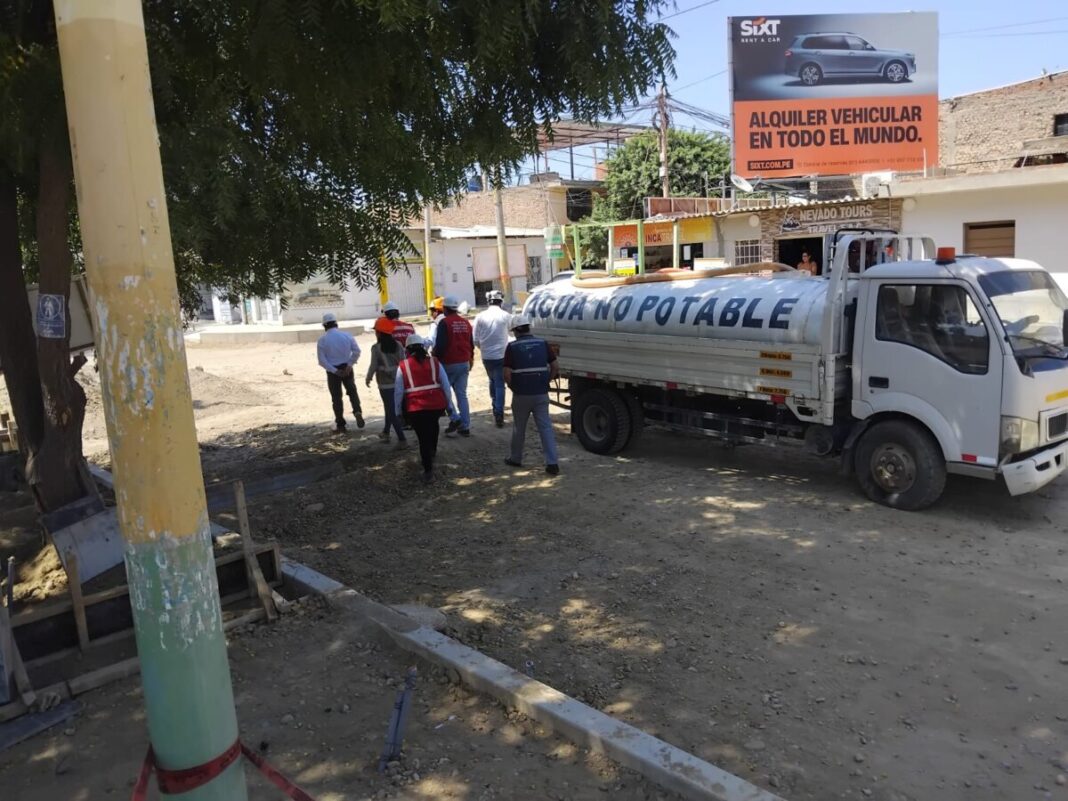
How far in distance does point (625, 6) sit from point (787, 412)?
4.38 m

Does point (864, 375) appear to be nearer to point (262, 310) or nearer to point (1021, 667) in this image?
point (1021, 667)

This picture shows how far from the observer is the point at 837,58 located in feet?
70.9

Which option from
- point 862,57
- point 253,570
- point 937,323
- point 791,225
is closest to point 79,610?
point 253,570

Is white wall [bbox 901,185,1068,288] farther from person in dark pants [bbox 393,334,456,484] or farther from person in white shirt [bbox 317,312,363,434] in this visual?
person in dark pants [bbox 393,334,456,484]

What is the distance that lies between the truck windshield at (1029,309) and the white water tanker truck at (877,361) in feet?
0.05

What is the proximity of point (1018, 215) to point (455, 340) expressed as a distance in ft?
44.8

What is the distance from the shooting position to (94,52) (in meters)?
1.88

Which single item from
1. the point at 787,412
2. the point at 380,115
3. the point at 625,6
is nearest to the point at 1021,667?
the point at 787,412

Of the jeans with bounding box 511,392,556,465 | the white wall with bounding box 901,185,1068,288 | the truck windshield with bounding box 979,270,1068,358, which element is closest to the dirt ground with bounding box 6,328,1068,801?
the jeans with bounding box 511,392,556,465

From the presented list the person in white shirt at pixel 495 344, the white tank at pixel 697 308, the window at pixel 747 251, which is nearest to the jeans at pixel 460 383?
the person in white shirt at pixel 495 344

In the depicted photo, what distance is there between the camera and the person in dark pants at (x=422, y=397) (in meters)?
8.20

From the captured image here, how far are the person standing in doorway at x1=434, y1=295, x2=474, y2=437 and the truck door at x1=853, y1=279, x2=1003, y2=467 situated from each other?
4822 millimetres

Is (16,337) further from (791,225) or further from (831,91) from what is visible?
(831,91)

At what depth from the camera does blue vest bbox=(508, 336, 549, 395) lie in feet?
27.9
